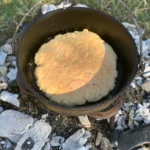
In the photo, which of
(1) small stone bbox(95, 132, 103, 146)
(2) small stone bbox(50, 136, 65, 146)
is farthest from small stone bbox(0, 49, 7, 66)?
(1) small stone bbox(95, 132, 103, 146)

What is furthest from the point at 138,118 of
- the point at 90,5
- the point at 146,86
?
the point at 90,5

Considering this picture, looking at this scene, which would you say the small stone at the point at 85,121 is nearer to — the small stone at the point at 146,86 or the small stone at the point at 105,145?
the small stone at the point at 105,145

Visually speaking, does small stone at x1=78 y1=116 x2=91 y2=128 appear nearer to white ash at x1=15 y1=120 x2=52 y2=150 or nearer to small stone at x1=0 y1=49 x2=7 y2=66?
white ash at x1=15 y1=120 x2=52 y2=150

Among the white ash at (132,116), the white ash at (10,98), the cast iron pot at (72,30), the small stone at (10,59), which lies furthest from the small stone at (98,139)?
the small stone at (10,59)

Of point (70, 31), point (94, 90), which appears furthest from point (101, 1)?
point (94, 90)

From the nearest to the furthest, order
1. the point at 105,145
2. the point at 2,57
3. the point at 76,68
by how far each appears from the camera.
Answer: the point at 76,68 → the point at 105,145 → the point at 2,57

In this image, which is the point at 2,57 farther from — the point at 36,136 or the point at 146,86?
the point at 146,86

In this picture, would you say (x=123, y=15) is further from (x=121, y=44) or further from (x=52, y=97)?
(x=52, y=97)
